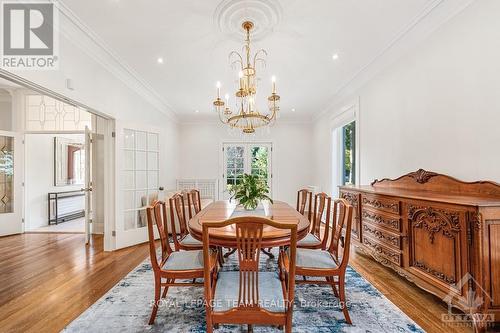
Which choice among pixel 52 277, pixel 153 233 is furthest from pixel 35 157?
pixel 153 233

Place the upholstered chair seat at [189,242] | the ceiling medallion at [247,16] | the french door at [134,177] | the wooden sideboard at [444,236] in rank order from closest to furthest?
the wooden sideboard at [444,236]
the ceiling medallion at [247,16]
the upholstered chair seat at [189,242]
the french door at [134,177]

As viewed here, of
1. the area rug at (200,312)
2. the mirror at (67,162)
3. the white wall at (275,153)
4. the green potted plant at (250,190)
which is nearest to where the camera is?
the area rug at (200,312)

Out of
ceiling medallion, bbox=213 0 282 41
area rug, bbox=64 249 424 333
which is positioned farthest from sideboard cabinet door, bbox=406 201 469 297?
ceiling medallion, bbox=213 0 282 41

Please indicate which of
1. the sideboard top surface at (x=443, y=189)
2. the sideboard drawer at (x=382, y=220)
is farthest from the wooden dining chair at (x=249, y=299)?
Result: the sideboard drawer at (x=382, y=220)

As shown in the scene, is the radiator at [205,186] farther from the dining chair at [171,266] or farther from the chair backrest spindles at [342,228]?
the chair backrest spindles at [342,228]

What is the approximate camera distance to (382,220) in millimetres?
2570

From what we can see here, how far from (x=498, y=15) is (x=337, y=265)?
2.35 meters

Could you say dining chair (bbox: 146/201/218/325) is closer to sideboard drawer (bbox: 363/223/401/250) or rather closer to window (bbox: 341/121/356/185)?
sideboard drawer (bbox: 363/223/401/250)

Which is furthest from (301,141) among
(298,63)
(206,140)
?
(298,63)

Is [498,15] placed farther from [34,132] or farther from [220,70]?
[34,132]

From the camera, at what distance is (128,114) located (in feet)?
13.1

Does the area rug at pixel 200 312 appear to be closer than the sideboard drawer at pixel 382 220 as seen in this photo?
Yes

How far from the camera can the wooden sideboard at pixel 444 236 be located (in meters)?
1.57

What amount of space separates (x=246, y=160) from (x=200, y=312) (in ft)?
16.9
